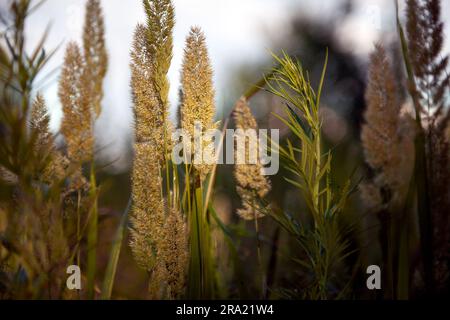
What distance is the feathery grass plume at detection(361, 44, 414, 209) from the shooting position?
0.86m

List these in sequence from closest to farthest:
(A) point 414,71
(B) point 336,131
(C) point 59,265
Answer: (C) point 59,265, (A) point 414,71, (B) point 336,131

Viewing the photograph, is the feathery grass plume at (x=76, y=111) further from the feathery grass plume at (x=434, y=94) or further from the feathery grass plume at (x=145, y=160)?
the feathery grass plume at (x=434, y=94)

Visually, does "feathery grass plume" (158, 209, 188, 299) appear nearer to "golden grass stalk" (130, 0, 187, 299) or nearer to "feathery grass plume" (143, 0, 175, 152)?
"golden grass stalk" (130, 0, 187, 299)

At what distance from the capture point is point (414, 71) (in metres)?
0.93

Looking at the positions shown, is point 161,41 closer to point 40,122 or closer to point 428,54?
point 40,122

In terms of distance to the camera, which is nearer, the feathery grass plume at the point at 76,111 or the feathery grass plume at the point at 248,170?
the feathery grass plume at the point at 76,111

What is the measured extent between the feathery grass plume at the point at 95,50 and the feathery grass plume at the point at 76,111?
0.6 inches

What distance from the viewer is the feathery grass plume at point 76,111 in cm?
A: 75

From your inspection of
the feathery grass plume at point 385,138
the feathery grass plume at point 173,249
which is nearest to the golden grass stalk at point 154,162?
the feathery grass plume at point 173,249

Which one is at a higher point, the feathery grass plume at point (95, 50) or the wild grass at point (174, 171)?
the feathery grass plume at point (95, 50)

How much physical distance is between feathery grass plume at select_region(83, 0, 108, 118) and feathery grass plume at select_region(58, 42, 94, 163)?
0.05ft
